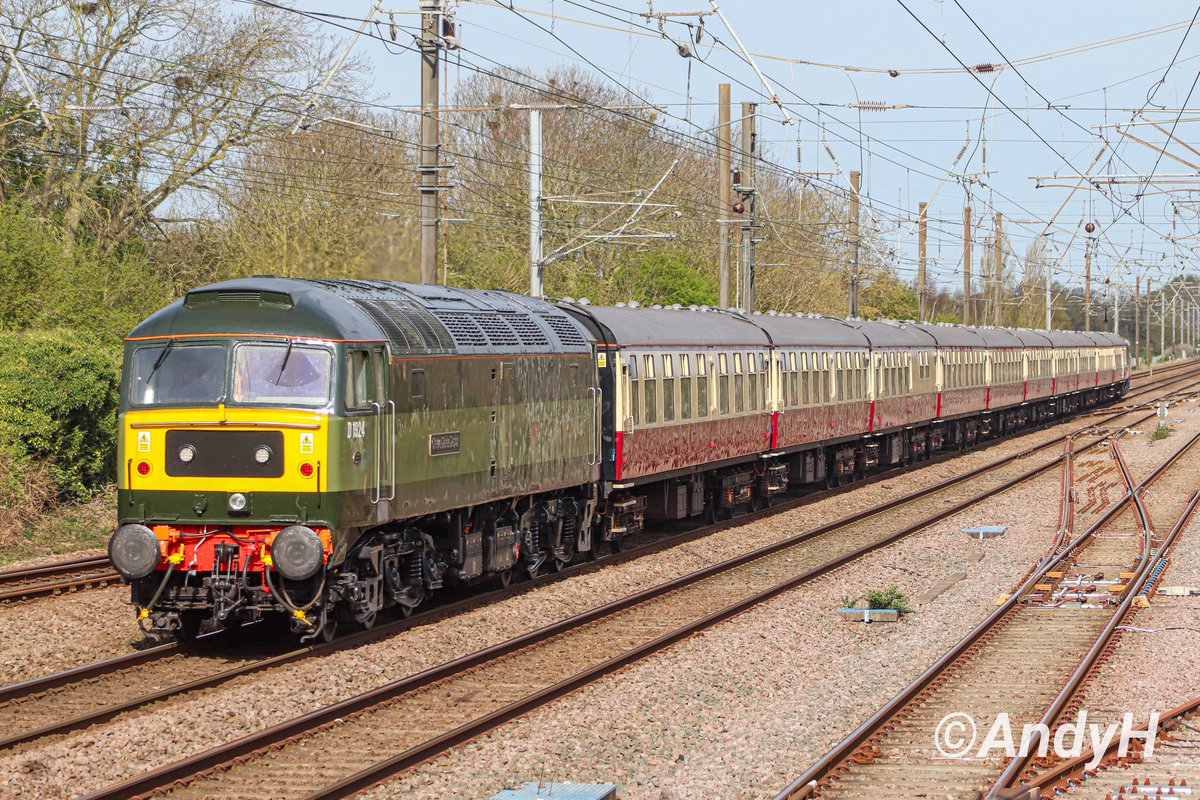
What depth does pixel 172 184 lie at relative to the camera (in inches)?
1318

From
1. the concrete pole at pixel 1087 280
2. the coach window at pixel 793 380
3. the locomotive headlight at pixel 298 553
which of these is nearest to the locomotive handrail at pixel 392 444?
the locomotive headlight at pixel 298 553

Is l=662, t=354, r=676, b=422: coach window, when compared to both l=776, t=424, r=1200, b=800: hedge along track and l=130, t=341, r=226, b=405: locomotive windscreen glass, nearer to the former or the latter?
l=776, t=424, r=1200, b=800: hedge along track

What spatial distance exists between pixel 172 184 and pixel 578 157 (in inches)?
702

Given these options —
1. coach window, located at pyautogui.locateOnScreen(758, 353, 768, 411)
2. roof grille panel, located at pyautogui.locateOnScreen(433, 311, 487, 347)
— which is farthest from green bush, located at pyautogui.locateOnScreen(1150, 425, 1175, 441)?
roof grille panel, located at pyautogui.locateOnScreen(433, 311, 487, 347)

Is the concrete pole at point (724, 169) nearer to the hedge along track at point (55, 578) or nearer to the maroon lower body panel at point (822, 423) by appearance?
the maroon lower body panel at point (822, 423)

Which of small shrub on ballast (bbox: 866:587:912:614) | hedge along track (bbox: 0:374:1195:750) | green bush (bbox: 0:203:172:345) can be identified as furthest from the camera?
green bush (bbox: 0:203:172:345)

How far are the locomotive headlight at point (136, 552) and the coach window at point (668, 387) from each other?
33.9ft

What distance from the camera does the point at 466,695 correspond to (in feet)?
39.9

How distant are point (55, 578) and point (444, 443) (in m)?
5.81

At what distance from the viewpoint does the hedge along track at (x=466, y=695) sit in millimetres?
9484

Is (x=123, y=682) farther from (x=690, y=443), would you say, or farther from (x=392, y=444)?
(x=690, y=443)

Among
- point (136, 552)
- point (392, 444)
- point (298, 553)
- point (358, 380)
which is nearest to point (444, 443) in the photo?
point (392, 444)

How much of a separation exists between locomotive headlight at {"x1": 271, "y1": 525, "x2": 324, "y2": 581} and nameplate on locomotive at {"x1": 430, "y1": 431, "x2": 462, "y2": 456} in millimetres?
2360

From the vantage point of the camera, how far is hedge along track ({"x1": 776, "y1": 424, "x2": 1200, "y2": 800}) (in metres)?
9.59
